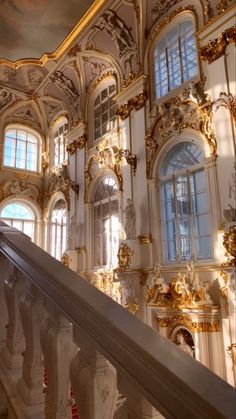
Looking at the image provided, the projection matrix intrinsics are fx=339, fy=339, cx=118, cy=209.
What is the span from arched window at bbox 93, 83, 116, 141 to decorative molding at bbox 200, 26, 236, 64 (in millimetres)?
3934

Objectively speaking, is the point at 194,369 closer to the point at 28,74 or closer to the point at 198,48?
the point at 198,48

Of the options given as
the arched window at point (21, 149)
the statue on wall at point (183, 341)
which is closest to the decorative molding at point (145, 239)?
the statue on wall at point (183, 341)

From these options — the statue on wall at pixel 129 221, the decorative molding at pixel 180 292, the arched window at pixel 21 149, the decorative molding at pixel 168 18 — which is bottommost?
the decorative molding at pixel 180 292

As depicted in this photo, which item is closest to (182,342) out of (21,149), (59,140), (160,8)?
(160,8)

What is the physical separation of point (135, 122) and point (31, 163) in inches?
268

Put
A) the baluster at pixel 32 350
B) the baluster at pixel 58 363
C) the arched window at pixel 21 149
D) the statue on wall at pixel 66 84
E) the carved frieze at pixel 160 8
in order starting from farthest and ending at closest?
the arched window at pixel 21 149 < the statue on wall at pixel 66 84 < the carved frieze at pixel 160 8 < the baluster at pixel 32 350 < the baluster at pixel 58 363

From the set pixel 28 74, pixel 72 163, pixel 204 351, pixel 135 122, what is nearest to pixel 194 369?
pixel 204 351

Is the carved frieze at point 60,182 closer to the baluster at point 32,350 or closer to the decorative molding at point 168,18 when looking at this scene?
the decorative molding at point 168,18

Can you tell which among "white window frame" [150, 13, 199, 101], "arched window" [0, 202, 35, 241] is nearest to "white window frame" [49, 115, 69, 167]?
"arched window" [0, 202, 35, 241]

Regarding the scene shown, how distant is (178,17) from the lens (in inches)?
328

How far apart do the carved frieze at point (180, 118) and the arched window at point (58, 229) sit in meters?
5.37

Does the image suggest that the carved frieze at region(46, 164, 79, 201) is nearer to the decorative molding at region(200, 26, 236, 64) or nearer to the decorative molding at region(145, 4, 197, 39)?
the decorative molding at region(145, 4, 197, 39)

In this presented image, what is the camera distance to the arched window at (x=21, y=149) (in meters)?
13.9

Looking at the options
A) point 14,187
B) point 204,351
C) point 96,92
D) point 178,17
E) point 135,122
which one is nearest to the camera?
point 204,351
